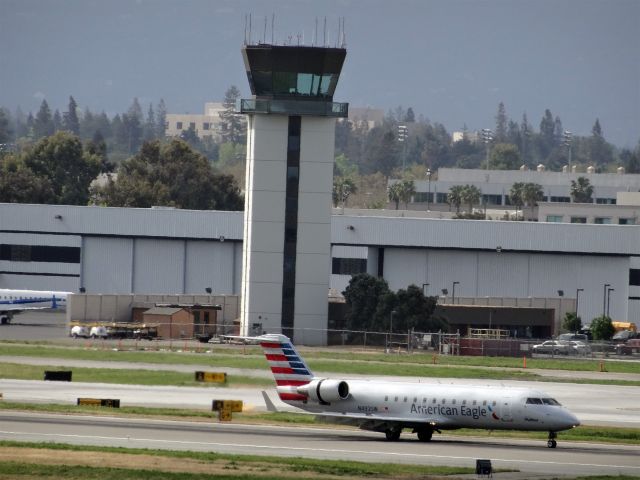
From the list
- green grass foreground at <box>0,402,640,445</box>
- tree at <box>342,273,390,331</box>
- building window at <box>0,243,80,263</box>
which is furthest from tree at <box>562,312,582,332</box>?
green grass foreground at <box>0,402,640,445</box>

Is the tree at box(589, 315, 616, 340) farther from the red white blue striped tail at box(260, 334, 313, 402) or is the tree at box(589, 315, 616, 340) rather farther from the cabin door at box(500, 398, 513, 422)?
the cabin door at box(500, 398, 513, 422)

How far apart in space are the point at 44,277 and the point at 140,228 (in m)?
15.0

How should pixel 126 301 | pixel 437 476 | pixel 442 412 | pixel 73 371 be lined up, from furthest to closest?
pixel 126 301, pixel 73 371, pixel 442 412, pixel 437 476

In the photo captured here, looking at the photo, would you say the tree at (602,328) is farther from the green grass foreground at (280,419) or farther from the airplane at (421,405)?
the airplane at (421,405)

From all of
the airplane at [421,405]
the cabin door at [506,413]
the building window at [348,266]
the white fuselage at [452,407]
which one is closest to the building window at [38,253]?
the building window at [348,266]

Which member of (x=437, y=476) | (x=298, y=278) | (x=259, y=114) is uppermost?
(x=259, y=114)

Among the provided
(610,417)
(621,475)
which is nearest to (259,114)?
(610,417)

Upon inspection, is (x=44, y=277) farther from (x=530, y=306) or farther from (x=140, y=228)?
(x=530, y=306)

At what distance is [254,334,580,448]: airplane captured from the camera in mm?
62625

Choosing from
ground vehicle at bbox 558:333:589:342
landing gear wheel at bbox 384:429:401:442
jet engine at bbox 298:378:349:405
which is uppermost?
ground vehicle at bbox 558:333:589:342

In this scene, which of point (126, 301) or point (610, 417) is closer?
point (610, 417)

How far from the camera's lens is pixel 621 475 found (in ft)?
179

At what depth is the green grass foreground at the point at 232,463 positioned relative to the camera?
5016 centimetres

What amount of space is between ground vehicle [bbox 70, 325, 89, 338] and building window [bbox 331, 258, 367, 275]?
32807 millimetres
